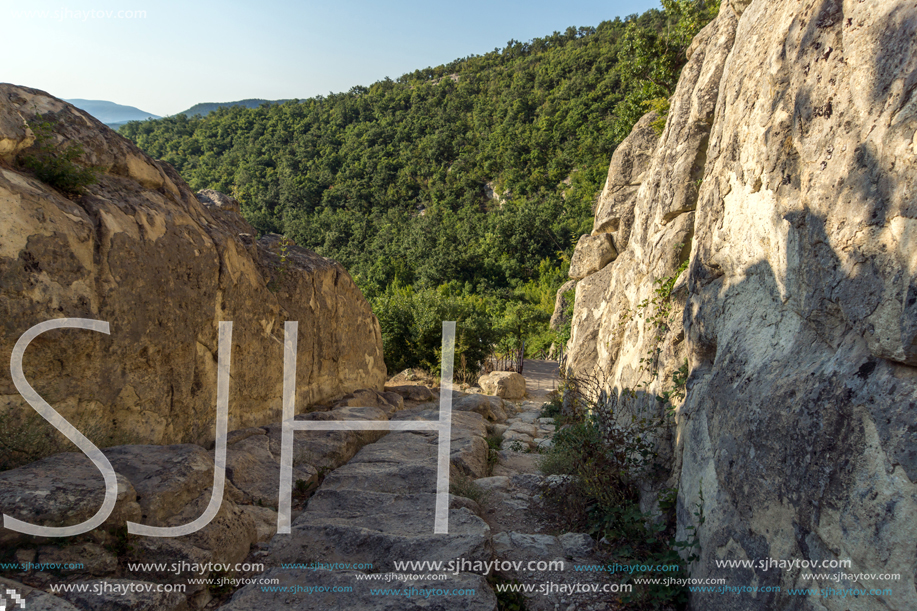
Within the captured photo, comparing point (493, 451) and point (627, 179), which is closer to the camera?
point (493, 451)

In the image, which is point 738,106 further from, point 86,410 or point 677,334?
point 86,410

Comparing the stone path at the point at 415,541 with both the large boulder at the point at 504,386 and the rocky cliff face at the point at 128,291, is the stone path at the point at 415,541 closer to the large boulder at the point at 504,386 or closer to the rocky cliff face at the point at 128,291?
the rocky cliff face at the point at 128,291

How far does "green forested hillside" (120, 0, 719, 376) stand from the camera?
103 feet

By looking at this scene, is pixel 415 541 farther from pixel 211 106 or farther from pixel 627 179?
pixel 211 106

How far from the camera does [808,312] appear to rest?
267cm

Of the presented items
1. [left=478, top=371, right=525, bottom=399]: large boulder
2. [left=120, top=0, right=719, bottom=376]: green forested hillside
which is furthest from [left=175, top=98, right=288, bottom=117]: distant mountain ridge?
[left=478, top=371, right=525, bottom=399]: large boulder

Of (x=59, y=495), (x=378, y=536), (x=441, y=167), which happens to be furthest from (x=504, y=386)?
(x=441, y=167)

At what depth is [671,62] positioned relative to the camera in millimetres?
10945

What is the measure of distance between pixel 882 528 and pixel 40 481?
4.09 m

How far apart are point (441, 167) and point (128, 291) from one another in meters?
36.5

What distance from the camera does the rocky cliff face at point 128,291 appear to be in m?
3.60

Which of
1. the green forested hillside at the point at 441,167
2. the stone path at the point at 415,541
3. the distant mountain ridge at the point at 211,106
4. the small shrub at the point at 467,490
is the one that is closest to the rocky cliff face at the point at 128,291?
the stone path at the point at 415,541

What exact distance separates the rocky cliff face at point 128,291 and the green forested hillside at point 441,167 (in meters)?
18.1

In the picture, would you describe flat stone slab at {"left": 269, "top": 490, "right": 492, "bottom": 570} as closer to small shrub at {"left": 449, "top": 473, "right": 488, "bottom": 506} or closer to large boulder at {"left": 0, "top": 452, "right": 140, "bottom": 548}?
small shrub at {"left": 449, "top": 473, "right": 488, "bottom": 506}
